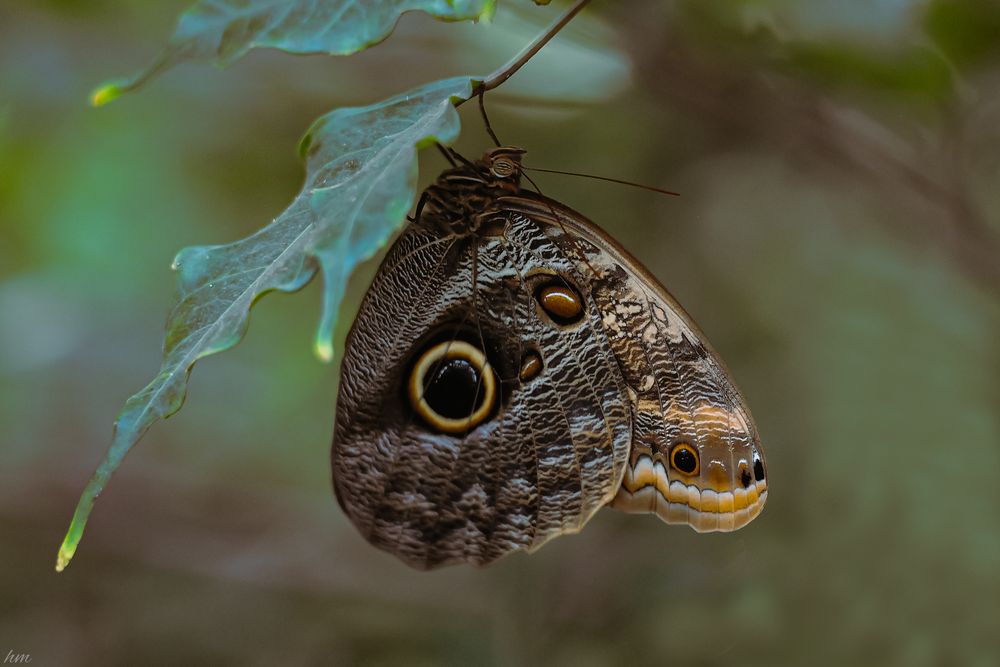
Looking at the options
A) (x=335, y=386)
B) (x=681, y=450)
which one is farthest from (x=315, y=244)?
(x=335, y=386)

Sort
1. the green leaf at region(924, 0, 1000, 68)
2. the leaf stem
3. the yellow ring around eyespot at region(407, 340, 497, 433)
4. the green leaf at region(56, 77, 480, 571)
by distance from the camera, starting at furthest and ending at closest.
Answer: the green leaf at region(924, 0, 1000, 68)
the yellow ring around eyespot at region(407, 340, 497, 433)
the leaf stem
the green leaf at region(56, 77, 480, 571)

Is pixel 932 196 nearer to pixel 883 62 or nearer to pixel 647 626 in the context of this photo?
pixel 883 62

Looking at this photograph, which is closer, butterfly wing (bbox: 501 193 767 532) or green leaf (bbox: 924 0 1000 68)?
butterfly wing (bbox: 501 193 767 532)

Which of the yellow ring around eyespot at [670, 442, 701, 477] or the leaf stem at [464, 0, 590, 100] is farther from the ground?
the leaf stem at [464, 0, 590, 100]

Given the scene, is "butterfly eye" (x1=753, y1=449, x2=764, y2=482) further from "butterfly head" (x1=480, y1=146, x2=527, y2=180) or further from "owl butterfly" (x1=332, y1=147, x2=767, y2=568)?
"butterfly head" (x1=480, y1=146, x2=527, y2=180)

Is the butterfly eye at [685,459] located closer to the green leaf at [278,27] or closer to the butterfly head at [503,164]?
the butterfly head at [503,164]

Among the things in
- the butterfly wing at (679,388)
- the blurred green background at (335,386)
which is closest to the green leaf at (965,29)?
the blurred green background at (335,386)

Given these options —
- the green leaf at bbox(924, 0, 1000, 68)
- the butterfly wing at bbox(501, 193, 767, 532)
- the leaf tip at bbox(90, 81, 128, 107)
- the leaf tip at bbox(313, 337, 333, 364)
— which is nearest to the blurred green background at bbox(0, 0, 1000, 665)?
the green leaf at bbox(924, 0, 1000, 68)

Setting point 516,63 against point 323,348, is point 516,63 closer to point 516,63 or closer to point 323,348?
point 516,63
